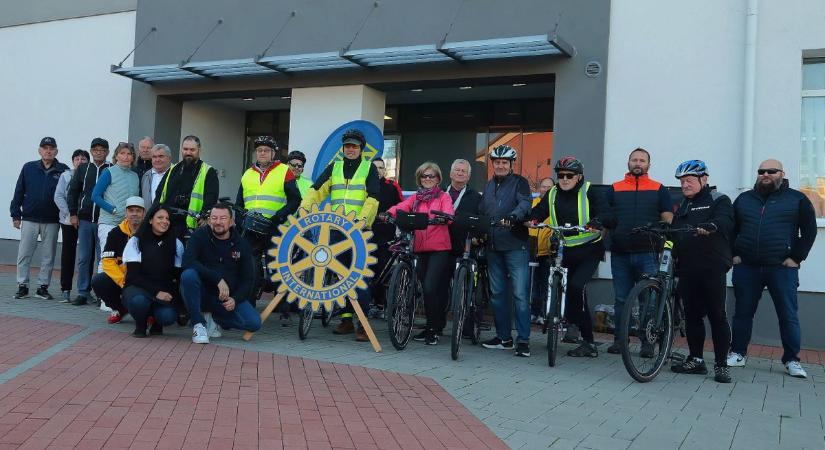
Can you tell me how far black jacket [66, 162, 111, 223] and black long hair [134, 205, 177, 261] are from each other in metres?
2.48

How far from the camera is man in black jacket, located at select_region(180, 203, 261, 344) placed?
Answer: 7.01 metres

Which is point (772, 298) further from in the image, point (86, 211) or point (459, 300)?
point (86, 211)

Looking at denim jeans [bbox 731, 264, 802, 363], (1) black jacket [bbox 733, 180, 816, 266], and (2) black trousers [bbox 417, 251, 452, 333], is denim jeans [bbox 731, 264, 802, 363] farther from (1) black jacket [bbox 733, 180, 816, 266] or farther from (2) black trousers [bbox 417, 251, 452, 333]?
(2) black trousers [bbox 417, 251, 452, 333]

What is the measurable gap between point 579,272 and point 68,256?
667cm

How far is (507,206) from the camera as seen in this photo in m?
7.38

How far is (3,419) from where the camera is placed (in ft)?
13.9

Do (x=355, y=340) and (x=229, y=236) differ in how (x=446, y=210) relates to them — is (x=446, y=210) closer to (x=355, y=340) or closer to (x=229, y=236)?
(x=355, y=340)

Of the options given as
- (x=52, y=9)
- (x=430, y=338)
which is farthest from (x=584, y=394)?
(x=52, y=9)

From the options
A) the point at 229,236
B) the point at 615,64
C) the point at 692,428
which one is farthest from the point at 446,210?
the point at 615,64

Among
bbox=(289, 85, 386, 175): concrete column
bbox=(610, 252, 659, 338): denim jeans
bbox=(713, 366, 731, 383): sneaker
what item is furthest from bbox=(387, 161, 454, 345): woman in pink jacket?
bbox=(289, 85, 386, 175): concrete column

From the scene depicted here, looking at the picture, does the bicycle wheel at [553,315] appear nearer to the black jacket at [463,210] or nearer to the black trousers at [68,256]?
the black jacket at [463,210]

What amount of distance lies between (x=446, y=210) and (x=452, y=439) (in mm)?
3379

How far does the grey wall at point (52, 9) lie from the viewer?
1408 centimetres

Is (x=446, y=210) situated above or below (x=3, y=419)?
above
